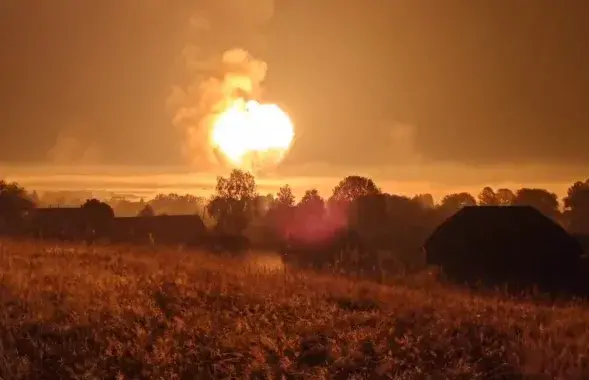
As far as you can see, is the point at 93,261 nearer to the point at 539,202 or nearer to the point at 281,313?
the point at 281,313

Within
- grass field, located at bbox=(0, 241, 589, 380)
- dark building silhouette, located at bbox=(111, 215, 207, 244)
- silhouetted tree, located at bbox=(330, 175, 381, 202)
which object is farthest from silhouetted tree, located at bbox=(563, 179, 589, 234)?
grass field, located at bbox=(0, 241, 589, 380)

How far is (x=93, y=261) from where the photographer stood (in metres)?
14.1

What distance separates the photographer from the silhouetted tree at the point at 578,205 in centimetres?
9975

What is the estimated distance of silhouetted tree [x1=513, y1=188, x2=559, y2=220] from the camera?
111550 mm

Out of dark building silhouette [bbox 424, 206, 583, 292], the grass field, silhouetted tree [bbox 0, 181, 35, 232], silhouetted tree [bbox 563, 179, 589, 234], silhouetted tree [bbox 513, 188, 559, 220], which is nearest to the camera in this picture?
the grass field

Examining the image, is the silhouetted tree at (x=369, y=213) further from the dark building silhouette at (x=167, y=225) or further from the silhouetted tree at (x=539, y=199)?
the silhouetted tree at (x=539, y=199)

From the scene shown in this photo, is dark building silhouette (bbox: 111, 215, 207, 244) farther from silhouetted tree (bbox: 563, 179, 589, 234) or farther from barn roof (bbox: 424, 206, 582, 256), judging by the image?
silhouetted tree (bbox: 563, 179, 589, 234)

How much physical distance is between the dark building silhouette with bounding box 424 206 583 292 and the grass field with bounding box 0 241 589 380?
20408mm

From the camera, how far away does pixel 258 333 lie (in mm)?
8438

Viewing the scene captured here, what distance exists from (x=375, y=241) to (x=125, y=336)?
52.7m

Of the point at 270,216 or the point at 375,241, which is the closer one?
the point at 375,241

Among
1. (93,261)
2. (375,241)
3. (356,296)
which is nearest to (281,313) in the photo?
(356,296)

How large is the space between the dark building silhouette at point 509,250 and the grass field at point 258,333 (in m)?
20.4

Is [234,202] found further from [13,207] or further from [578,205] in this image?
[578,205]
